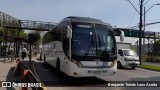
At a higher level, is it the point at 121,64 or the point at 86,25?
the point at 86,25

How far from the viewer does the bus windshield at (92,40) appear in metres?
16.3

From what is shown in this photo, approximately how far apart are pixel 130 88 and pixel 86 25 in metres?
4.20

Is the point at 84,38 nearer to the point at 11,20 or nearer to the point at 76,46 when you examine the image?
the point at 76,46

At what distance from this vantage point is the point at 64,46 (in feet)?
57.6

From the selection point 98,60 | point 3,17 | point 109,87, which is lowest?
point 109,87

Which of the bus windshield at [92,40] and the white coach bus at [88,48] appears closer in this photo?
the white coach bus at [88,48]

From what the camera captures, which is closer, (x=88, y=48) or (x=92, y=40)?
(x=88, y=48)

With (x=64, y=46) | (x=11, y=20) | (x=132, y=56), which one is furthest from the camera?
(x=11, y=20)

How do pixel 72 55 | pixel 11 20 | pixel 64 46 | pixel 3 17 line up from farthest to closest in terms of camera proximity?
1. pixel 11 20
2. pixel 3 17
3. pixel 64 46
4. pixel 72 55

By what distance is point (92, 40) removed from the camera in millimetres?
16562

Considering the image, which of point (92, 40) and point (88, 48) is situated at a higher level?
point (92, 40)

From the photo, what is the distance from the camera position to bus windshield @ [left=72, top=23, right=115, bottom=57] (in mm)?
16312

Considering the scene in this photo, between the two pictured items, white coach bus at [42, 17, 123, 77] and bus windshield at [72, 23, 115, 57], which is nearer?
white coach bus at [42, 17, 123, 77]

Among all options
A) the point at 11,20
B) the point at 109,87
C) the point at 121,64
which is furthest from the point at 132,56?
the point at 11,20
